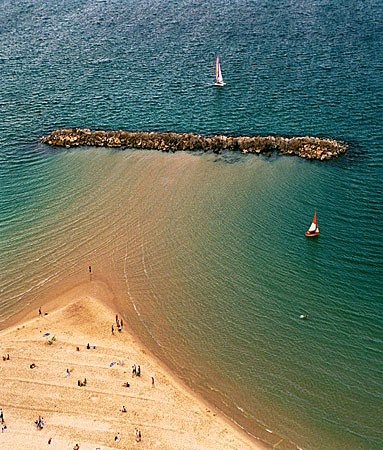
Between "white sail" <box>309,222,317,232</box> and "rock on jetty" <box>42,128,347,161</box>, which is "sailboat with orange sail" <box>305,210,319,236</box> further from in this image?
"rock on jetty" <box>42,128,347,161</box>

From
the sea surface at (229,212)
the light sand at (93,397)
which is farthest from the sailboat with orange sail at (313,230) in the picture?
the light sand at (93,397)

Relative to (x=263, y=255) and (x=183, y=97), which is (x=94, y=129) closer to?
(x=183, y=97)

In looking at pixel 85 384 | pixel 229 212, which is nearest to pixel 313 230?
pixel 229 212

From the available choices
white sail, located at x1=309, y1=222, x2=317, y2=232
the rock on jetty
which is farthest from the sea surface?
the rock on jetty

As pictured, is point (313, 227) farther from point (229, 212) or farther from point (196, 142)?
point (196, 142)

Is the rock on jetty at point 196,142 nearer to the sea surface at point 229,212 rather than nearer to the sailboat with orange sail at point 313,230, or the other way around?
the sea surface at point 229,212
